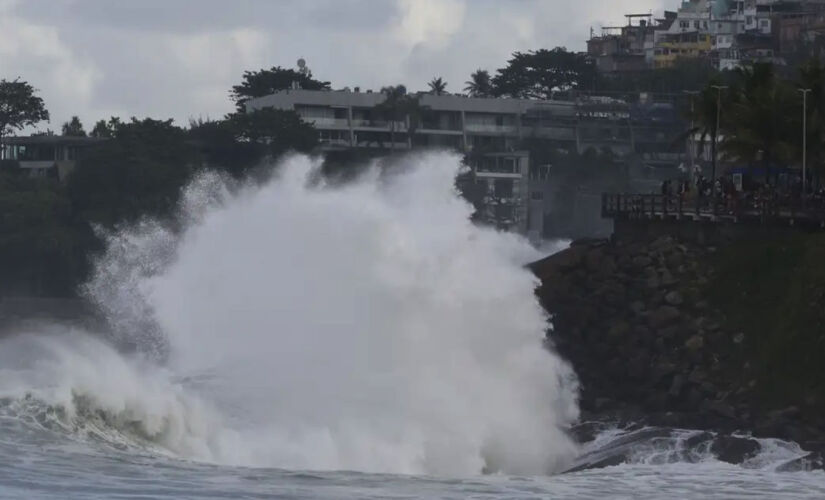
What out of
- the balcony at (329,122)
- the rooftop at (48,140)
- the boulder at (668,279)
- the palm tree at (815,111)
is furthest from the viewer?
the balcony at (329,122)

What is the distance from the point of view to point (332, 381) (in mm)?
55969

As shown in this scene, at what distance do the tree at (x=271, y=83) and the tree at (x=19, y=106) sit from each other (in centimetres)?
2388

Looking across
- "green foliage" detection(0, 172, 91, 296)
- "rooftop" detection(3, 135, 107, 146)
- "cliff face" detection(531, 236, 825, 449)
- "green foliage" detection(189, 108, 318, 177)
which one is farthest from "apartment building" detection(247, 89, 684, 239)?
"cliff face" detection(531, 236, 825, 449)

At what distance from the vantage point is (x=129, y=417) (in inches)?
2029

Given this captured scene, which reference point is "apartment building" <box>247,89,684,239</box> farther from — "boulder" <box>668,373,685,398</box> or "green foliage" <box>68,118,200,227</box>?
"boulder" <box>668,373,685,398</box>

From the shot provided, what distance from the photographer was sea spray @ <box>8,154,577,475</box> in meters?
52.0

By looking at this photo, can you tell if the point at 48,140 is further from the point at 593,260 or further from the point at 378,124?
the point at 593,260

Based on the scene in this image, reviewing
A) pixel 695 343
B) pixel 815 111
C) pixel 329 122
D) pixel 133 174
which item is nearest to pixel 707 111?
pixel 815 111

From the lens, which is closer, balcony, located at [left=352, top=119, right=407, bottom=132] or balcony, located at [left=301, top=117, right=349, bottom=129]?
balcony, located at [left=301, top=117, right=349, bottom=129]

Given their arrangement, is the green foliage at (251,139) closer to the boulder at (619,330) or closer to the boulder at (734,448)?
the boulder at (619,330)

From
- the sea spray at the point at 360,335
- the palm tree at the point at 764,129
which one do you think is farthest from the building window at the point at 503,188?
the sea spray at the point at 360,335

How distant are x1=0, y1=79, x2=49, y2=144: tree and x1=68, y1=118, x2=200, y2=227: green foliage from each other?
15.7m

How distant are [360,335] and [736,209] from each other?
43.6 feet

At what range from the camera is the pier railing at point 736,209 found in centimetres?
6544
